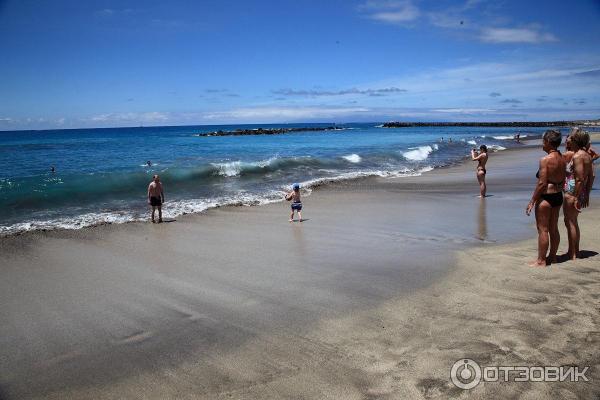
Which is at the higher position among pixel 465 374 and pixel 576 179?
pixel 576 179

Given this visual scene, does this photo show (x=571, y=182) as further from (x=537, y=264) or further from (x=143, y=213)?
(x=143, y=213)

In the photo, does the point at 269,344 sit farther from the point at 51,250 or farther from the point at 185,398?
the point at 51,250

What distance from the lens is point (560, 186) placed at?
20.4 ft

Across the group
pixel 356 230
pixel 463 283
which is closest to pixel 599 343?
pixel 463 283

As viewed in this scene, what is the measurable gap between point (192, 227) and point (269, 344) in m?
7.21

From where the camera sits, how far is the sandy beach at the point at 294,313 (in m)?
3.96

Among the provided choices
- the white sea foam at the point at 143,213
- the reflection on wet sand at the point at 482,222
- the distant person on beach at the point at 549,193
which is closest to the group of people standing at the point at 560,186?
the distant person on beach at the point at 549,193

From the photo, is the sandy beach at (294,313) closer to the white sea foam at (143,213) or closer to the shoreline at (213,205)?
the shoreline at (213,205)

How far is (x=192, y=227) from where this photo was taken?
443 inches

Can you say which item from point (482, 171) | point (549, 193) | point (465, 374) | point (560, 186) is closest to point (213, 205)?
point (482, 171)

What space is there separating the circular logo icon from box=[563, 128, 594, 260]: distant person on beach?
3979 millimetres

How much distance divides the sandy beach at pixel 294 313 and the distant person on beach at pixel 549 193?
434 millimetres

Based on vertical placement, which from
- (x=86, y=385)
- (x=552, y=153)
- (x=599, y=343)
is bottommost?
(x=86, y=385)

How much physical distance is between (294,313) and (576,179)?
5036mm
